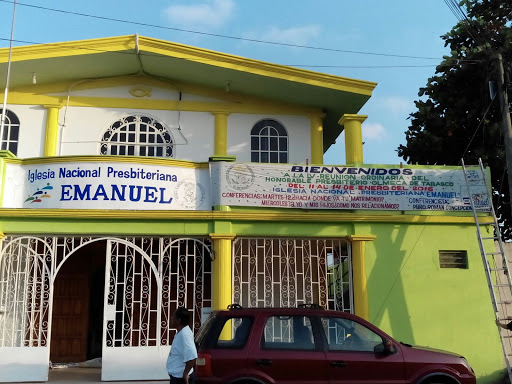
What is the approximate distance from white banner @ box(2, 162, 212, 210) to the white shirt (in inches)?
195

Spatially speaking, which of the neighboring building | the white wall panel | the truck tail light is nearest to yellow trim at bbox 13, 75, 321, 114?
the white wall panel

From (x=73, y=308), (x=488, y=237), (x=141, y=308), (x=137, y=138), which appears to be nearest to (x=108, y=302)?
(x=141, y=308)

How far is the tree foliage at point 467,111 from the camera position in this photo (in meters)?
16.0

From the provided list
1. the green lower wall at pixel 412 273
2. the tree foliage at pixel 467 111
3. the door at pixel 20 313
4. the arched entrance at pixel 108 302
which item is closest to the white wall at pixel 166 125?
the arched entrance at pixel 108 302

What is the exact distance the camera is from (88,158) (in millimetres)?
10984

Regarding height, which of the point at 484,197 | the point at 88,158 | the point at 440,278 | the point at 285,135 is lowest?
the point at 440,278

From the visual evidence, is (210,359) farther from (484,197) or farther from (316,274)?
(484,197)

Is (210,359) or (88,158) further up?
(88,158)

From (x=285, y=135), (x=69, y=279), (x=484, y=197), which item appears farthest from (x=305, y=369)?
(x=69, y=279)

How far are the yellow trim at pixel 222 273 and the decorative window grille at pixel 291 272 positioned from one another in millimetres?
368

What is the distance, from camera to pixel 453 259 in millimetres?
11453

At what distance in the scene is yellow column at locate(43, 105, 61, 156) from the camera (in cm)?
1320

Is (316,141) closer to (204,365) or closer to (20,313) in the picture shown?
(20,313)

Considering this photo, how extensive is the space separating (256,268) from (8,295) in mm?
4652
